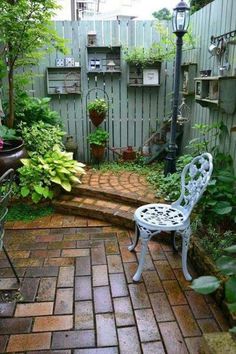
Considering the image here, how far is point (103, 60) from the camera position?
4.41 metres

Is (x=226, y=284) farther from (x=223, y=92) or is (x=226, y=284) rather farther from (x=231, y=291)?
(x=223, y=92)

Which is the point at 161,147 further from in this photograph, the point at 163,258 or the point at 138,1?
the point at 138,1

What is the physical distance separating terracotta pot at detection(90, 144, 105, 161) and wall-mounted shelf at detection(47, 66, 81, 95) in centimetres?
85

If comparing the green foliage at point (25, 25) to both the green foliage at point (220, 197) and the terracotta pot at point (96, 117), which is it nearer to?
the terracotta pot at point (96, 117)

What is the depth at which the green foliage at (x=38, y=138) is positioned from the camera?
3795 millimetres

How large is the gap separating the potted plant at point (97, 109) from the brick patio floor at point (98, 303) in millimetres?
2130

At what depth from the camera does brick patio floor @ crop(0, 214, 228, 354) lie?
67.7 inches

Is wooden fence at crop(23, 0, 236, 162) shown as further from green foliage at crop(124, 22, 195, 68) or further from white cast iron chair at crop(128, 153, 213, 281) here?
white cast iron chair at crop(128, 153, 213, 281)

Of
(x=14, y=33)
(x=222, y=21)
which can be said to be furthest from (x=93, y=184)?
(x=222, y=21)

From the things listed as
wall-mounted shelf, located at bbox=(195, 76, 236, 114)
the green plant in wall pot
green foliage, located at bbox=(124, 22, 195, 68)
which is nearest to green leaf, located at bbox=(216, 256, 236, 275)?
the green plant in wall pot

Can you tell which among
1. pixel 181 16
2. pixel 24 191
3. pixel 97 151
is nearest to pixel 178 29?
pixel 181 16

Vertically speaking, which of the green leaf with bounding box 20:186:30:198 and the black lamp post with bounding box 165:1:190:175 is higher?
the black lamp post with bounding box 165:1:190:175

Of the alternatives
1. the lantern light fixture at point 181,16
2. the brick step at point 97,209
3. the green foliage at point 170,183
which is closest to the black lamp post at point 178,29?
the lantern light fixture at point 181,16

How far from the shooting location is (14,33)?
3.37 metres
